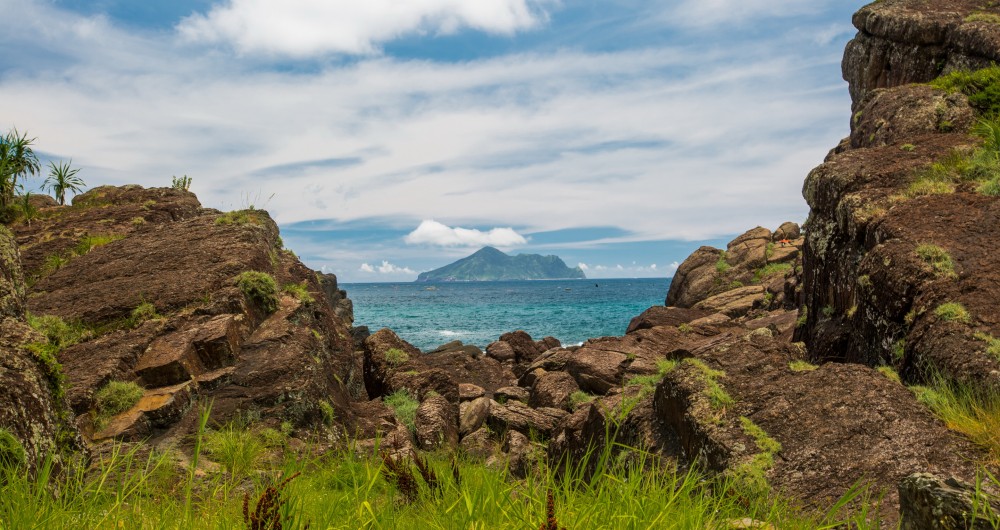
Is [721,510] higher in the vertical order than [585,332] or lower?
higher

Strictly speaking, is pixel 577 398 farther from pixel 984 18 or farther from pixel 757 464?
pixel 984 18

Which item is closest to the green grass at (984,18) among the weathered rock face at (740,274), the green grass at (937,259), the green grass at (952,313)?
the weathered rock face at (740,274)

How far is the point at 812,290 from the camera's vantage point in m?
15.7

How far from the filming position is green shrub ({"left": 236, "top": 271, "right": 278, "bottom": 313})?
54.3ft

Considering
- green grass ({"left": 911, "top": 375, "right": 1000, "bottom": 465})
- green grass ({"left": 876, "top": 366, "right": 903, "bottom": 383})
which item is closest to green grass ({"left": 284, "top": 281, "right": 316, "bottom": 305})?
green grass ({"left": 876, "top": 366, "right": 903, "bottom": 383})

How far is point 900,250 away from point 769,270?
37.3 metres

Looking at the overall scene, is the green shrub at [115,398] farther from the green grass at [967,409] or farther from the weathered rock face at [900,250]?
the weathered rock face at [900,250]

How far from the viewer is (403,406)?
1805 centimetres

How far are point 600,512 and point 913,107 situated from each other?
18.6 m

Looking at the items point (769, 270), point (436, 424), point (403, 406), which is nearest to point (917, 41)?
point (769, 270)

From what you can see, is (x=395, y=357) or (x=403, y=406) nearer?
(x=403, y=406)

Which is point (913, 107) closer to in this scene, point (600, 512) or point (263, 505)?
point (600, 512)

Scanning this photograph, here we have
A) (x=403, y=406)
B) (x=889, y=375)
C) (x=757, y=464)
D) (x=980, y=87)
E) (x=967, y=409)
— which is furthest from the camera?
(x=403, y=406)

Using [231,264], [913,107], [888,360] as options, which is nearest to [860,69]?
[913,107]
